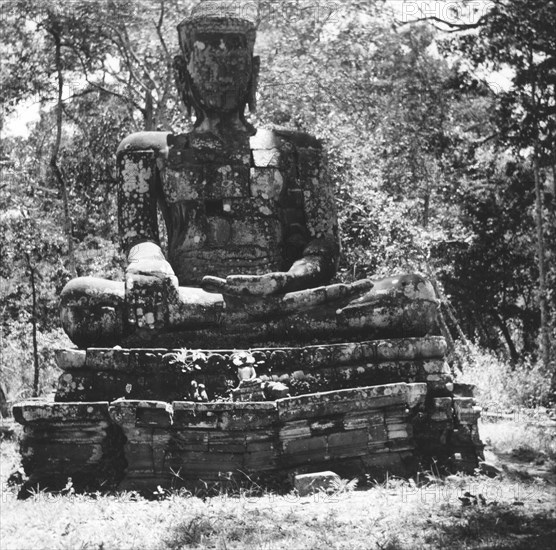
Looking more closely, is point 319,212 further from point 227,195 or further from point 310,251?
point 227,195

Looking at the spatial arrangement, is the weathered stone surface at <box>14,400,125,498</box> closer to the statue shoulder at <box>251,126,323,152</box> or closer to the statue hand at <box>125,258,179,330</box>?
the statue hand at <box>125,258,179,330</box>

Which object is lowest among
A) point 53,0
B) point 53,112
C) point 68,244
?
point 68,244

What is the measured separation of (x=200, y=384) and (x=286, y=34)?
11.9 meters

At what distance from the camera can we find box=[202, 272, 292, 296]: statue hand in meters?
7.49

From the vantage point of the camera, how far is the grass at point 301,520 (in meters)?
5.07

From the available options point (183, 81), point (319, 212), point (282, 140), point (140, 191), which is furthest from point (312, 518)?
point (183, 81)

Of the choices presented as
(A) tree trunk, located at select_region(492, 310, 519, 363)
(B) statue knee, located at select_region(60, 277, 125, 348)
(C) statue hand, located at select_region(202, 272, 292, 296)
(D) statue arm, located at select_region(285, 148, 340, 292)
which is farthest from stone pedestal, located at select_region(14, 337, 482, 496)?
(A) tree trunk, located at select_region(492, 310, 519, 363)

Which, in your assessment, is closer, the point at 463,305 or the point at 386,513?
→ the point at 386,513

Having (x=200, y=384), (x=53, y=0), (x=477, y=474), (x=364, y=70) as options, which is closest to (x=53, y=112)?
(x=53, y=0)

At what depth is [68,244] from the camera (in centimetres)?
1576

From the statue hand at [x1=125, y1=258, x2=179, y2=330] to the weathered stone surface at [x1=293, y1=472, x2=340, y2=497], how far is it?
1.74 meters

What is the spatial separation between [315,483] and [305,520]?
35.4 inches

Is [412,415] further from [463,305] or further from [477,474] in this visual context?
[463,305]

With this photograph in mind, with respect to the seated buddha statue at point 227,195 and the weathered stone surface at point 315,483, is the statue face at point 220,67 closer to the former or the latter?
the seated buddha statue at point 227,195
